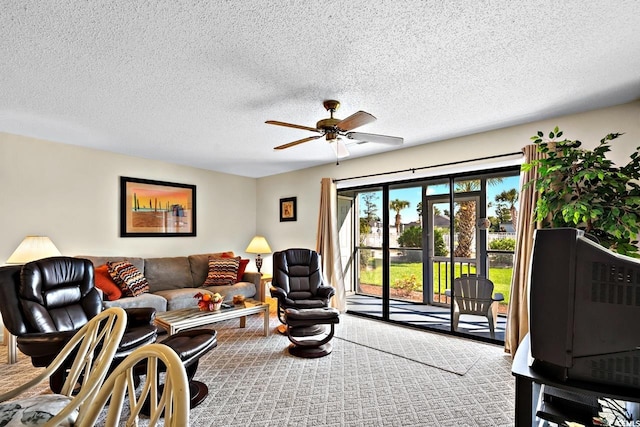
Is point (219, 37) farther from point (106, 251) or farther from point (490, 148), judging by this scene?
point (106, 251)

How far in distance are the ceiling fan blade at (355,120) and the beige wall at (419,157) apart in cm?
188

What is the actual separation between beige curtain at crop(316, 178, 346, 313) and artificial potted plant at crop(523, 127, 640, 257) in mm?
2770

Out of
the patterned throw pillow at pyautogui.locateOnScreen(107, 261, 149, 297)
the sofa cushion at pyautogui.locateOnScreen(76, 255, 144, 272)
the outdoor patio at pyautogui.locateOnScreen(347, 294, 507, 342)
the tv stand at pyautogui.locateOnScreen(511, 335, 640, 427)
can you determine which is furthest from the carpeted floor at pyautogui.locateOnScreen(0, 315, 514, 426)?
the tv stand at pyautogui.locateOnScreen(511, 335, 640, 427)

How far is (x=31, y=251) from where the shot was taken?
336 centimetres

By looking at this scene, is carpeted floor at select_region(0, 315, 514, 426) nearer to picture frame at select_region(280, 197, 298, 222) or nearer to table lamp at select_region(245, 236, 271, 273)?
table lamp at select_region(245, 236, 271, 273)

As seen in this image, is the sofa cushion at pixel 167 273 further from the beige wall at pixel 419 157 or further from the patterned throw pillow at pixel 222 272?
the beige wall at pixel 419 157

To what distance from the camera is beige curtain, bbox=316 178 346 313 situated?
16.4 feet

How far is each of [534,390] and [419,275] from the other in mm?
3421

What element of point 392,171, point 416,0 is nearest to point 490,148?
point 392,171

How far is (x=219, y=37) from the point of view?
1.89 m

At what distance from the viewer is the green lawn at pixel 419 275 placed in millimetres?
3618

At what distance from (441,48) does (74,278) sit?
344 cm

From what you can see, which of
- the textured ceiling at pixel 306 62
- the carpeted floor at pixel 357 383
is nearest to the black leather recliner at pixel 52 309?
the carpeted floor at pixel 357 383

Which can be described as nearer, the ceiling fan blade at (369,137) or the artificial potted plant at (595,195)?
the artificial potted plant at (595,195)
